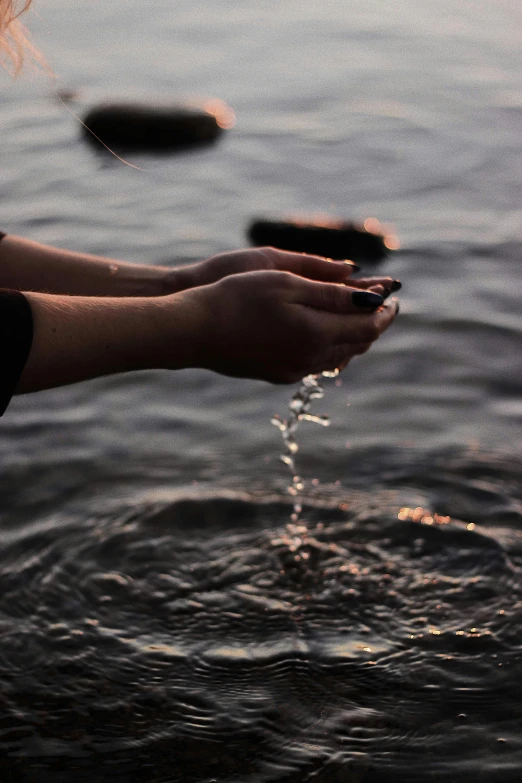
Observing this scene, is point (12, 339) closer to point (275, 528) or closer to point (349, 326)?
point (349, 326)

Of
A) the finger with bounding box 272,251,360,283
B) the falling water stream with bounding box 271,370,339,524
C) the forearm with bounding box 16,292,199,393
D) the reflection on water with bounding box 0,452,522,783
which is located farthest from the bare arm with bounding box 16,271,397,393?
the reflection on water with bounding box 0,452,522,783

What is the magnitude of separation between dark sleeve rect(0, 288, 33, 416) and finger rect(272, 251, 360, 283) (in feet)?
4.14

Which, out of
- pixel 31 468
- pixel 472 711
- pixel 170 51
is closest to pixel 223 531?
pixel 31 468

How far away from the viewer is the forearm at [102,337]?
2971 millimetres

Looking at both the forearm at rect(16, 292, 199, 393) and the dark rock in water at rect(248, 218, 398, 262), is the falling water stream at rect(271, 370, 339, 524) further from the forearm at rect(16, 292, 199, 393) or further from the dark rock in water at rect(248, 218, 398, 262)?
the dark rock in water at rect(248, 218, 398, 262)

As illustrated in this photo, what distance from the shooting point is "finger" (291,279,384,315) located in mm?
3455

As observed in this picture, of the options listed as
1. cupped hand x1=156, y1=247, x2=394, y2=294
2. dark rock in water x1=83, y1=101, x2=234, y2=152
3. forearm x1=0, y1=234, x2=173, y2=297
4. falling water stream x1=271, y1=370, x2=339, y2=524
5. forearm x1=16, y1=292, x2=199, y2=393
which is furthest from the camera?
dark rock in water x1=83, y1=101, x2=234, y2=152

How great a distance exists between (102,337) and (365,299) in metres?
0.94

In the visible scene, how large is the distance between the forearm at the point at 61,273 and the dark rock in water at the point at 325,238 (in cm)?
342

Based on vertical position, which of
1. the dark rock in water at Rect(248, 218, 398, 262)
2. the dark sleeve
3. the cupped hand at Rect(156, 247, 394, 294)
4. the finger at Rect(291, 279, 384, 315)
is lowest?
the dark sleeve

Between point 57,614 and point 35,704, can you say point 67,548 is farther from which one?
point 35,704

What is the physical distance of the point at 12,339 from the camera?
2859mm

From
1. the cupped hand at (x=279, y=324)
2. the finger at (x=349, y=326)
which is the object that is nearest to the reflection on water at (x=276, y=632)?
the cupped hand at (x=279, y=324)

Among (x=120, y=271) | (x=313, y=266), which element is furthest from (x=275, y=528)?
(x=120, y=271)
